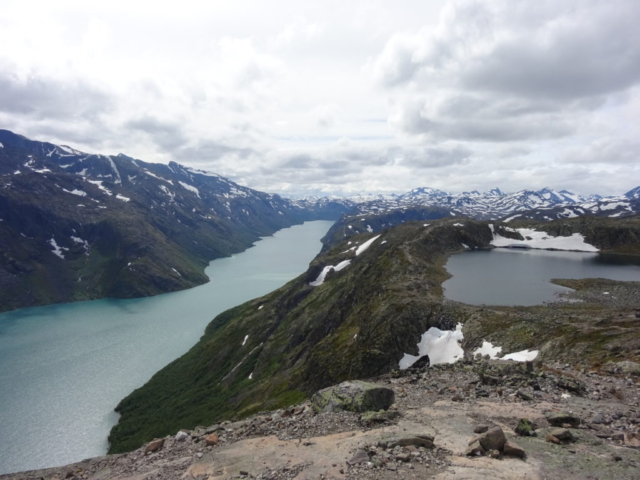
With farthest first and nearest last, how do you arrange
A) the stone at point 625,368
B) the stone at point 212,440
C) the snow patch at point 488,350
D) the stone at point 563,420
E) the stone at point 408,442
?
the snow patch at point 488,350 < the stone at point 625,368 < the stone at point 212,440 < the stone at point 563,420 < the stone at point 408,442

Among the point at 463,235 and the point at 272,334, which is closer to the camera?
the point at 272,334

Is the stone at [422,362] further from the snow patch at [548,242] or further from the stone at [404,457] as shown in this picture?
the snow patch at [548,242]

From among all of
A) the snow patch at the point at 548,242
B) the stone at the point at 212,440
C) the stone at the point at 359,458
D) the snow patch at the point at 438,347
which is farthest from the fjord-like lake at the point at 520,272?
the stone at the point at 359,458

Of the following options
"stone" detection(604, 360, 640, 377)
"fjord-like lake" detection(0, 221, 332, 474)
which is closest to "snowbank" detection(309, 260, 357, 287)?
"fjord-like lake" detection(0, 221, 332, 474)

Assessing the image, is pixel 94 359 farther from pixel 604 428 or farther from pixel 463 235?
pixel 604 428

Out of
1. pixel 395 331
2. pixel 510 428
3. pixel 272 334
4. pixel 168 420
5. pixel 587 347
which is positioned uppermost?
pixel 510 428

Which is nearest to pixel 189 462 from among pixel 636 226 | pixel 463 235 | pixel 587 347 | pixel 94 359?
pixel 587 347

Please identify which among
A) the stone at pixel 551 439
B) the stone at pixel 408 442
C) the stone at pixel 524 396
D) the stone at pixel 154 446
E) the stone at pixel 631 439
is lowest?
the stone at pixel 154 446

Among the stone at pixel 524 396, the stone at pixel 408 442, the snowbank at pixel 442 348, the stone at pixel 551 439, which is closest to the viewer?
the stone at pixel 551 439
